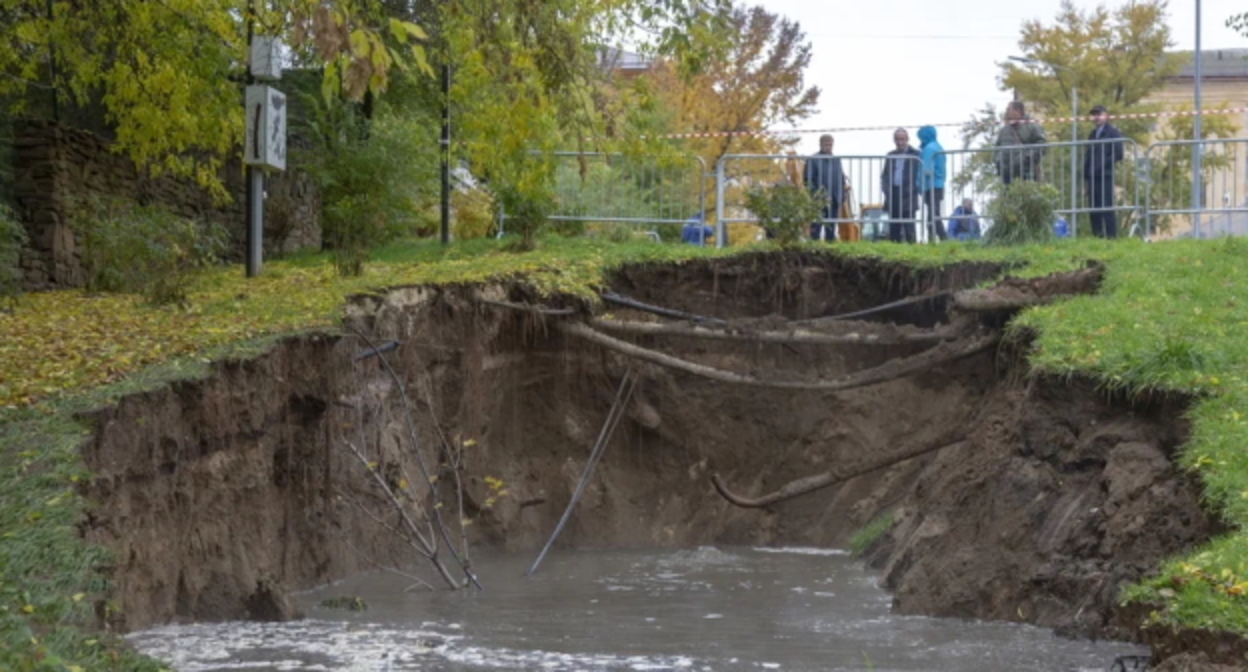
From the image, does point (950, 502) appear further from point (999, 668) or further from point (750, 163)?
point (750, 163)

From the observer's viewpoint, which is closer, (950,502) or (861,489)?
(950,502)

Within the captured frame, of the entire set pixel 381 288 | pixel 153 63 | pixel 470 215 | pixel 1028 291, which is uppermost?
pixel 153 63

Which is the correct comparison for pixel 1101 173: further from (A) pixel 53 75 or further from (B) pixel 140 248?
(A) pixel 53 75

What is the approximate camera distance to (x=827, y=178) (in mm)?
23203

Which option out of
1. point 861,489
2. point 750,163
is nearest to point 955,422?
point 861,489

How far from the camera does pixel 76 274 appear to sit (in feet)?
69.4

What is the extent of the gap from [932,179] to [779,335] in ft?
18.7

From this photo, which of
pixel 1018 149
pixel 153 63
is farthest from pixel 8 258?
pixel 1018 149

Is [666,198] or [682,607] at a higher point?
[666,198]

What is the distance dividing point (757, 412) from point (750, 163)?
1638 cm

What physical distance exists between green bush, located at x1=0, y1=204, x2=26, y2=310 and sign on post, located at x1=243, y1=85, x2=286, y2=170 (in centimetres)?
283

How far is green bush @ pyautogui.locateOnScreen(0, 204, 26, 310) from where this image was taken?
17703mm

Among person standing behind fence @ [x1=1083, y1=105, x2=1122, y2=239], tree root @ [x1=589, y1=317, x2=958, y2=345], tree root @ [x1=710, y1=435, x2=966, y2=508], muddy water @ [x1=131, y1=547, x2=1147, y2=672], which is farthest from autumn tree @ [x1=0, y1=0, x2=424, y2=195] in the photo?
person standing behind fence @ [x1=1083, y1=105, x2=1122, y2=239]

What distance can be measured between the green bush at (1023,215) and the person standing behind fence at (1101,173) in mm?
1025
